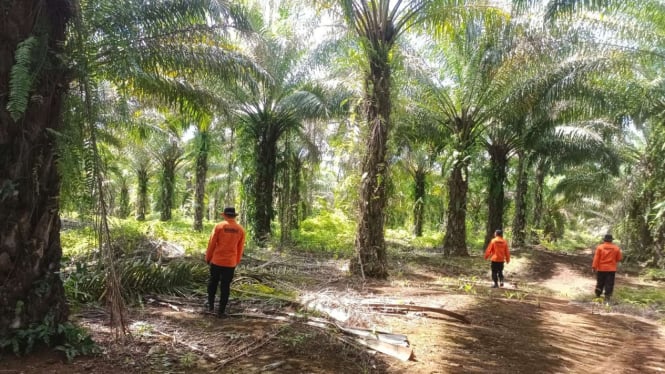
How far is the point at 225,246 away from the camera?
20.6ft

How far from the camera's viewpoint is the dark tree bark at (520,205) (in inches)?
738

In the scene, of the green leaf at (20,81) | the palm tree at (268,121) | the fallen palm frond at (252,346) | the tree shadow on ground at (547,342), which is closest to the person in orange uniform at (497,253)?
the tree shadow on ground at (547,342)

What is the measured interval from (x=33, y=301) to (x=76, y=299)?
1923mm

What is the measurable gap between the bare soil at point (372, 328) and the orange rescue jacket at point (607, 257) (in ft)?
3.21

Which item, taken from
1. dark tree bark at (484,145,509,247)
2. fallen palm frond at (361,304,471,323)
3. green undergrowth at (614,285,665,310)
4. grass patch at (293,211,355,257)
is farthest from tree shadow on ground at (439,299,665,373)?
dark tree bark at (484,145,509,247)

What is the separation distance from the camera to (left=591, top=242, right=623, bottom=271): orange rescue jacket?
9.80 m

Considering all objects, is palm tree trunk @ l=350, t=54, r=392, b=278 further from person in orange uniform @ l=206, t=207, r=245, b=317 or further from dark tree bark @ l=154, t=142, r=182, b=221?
dark tree bark @ l=154, t=142, r=182, b=221

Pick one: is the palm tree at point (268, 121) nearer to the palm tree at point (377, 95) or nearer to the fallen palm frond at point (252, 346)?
the palm tree at point (377, 95)

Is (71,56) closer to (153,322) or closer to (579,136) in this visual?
(153,322)

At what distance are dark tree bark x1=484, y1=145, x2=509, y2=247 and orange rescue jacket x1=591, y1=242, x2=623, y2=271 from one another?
677 centimetres

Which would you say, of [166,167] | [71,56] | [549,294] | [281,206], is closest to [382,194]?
[549,294]

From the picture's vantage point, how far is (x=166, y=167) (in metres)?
26.0

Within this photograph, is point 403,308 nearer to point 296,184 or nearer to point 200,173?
point 200,173

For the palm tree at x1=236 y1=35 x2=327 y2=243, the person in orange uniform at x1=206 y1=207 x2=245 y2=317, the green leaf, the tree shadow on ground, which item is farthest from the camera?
the palm tree at x1=236 y1=35 x2=327 y2=243
